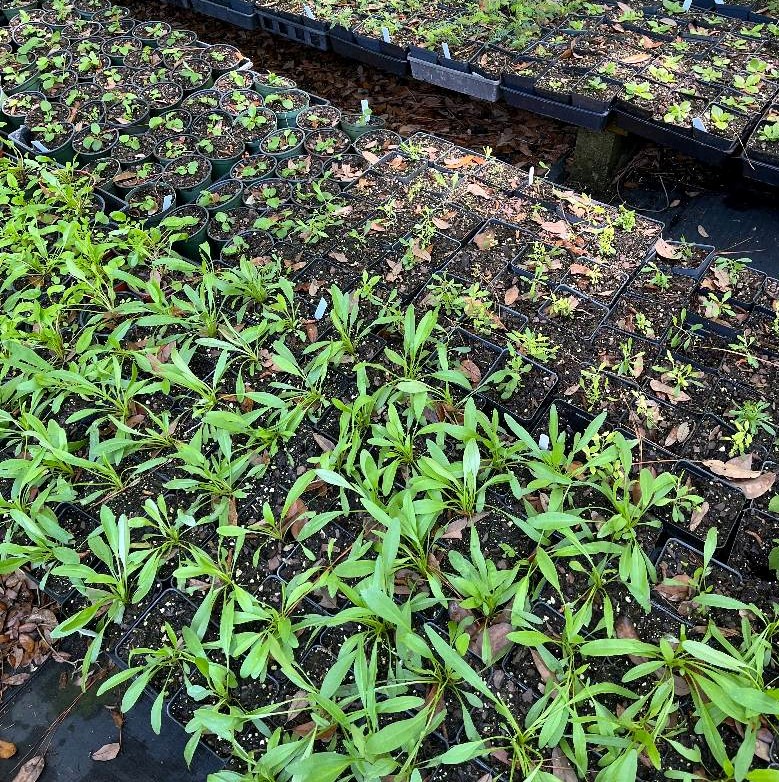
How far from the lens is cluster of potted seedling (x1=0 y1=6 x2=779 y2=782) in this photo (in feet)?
5.25

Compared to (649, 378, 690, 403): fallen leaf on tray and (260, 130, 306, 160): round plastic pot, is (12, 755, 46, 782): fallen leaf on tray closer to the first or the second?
(649, 378, 690, 403): fallen leaf on tray

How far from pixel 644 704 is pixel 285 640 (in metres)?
0.89

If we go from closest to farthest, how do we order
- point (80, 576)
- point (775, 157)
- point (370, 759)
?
point (370, 759) < point (80, 576) < point (775, 157)

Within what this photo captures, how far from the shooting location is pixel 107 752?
1926mm

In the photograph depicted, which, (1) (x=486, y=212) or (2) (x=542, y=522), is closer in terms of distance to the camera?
(2) (x=542, y=522)

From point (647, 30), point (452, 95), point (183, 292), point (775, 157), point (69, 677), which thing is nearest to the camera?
point (69, 677)

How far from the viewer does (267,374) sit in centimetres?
235

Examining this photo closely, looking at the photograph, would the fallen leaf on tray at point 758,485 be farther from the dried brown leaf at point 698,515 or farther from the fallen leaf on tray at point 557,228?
the fallen leaf on tray at point 557,228

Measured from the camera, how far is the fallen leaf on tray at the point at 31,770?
1.92m

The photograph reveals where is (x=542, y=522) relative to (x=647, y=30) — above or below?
below

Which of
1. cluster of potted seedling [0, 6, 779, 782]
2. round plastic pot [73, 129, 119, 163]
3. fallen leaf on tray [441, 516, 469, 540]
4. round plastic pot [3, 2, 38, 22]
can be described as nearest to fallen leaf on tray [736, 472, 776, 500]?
cluster of potted seedling [0, 6, 779, 782]

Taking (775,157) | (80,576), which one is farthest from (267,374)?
(775,157)

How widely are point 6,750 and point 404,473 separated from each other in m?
1.42

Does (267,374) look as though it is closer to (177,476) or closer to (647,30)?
(177,476)
